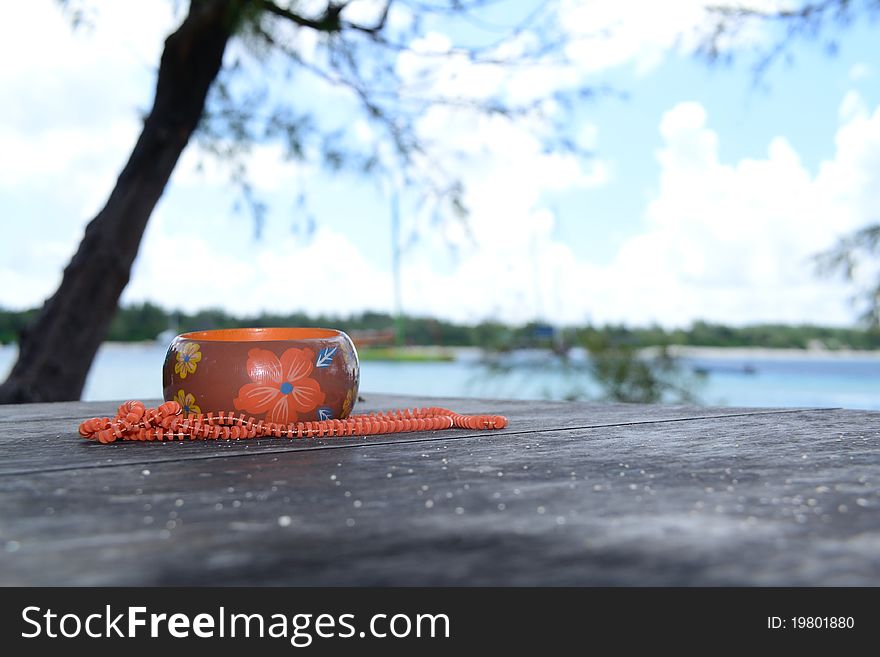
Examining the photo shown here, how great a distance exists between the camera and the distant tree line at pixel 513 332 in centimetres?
557

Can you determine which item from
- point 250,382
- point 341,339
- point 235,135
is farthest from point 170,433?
point 235,135

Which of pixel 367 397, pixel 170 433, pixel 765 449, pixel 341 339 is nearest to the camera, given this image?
pixel 765 449

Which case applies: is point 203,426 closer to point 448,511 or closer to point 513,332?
point 448,511

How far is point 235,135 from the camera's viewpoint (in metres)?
3.93

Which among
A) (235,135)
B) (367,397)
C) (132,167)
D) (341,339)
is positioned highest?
(235,135)

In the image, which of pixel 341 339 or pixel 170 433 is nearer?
pixel 170 433

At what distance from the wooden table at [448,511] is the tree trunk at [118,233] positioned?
215 cm

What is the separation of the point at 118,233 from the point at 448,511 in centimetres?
Answer: 277

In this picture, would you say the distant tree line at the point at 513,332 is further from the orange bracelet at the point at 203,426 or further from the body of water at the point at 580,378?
the orange bracelet at the point at 203,426

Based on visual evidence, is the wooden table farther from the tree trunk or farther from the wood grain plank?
the tree trunk

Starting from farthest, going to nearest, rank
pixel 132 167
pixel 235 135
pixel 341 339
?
1. pixel 235 135
2. pixel 132 167
3. pixel 341 339

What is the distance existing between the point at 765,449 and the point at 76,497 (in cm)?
63

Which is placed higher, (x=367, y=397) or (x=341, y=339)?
(x=341, y=339)
